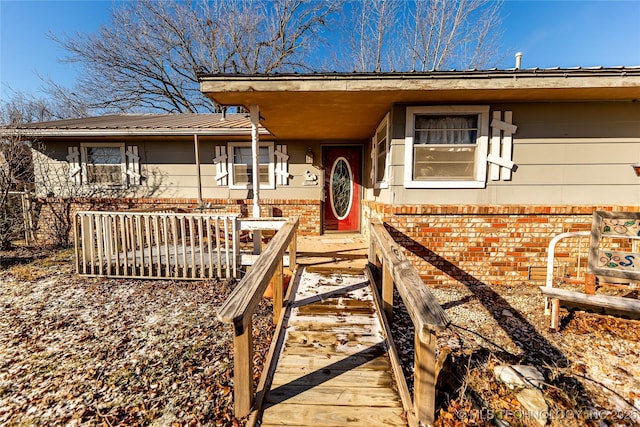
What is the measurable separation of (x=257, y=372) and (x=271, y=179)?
537 centimetres

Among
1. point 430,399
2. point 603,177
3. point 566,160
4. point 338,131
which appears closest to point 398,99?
point 338,131

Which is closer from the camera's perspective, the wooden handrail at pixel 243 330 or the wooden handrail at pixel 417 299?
the wooden handrail at pixel 417 299

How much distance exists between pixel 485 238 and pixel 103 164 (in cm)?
934

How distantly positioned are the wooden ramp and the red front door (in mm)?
4157

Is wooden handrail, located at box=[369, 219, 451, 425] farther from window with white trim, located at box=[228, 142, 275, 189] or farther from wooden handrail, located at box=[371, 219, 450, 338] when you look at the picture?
window with white trim, located at box=[228, 142, 275, 189]

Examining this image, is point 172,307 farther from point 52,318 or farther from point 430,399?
point 430,399

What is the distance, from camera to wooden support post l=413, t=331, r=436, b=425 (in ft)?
5.24

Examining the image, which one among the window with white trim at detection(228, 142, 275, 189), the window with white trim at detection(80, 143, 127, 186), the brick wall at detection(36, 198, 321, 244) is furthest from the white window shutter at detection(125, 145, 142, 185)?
the window with white trim at detection(228, 142, 275, 189)

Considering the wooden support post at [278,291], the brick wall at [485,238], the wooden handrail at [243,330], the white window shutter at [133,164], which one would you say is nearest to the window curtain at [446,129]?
the brick wall at [485,238]

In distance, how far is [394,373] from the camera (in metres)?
2.12

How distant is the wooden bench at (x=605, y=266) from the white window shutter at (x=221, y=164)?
22.4 feet

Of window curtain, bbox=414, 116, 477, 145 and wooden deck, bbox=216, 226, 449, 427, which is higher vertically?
window curtain, bbox=414, 116, 477, 145

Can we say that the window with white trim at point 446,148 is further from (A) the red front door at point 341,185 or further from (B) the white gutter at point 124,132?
(B) the white gutter at point 124,132

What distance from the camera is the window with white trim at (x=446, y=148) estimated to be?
4.20 metres
